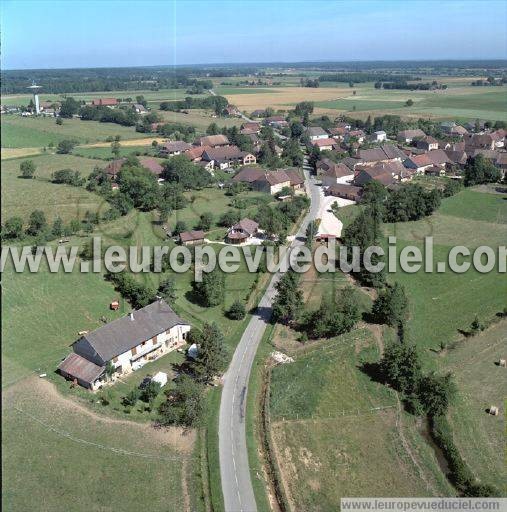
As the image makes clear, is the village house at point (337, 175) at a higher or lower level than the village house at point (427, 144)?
lower

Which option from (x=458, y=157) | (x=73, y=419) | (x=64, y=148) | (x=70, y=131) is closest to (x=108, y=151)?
(x=64, y=148)

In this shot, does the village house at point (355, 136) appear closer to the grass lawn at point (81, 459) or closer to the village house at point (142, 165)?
the village house at point (142, 165)

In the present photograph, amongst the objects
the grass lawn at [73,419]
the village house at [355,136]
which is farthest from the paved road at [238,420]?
the village house at [355,136]

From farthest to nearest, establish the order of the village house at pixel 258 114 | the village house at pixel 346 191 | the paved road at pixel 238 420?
the village house at pixel 258 114, the village house at pixel 346 191, the paved road at pixel 238 420

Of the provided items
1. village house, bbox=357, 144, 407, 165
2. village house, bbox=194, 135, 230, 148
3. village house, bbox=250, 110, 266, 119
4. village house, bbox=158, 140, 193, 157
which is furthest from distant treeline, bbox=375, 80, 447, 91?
village house, bbox=158, 140, 193, 157

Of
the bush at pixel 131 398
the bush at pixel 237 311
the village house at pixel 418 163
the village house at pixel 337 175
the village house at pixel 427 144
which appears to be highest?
the village house at pixel 427 144

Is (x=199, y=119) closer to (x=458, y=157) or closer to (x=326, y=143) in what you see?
(x=326, y=143)

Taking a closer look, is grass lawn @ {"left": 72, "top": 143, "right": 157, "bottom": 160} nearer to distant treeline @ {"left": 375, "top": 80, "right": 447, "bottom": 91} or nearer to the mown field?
the mown field
